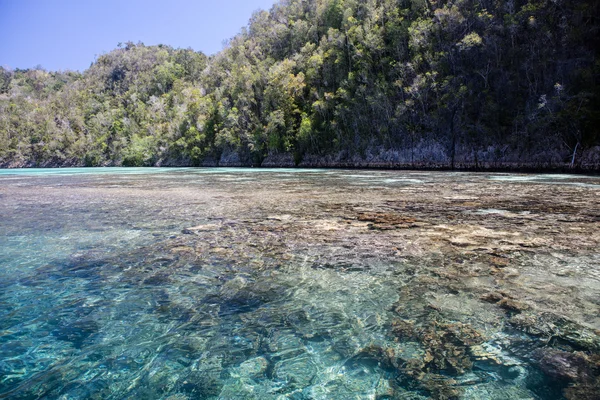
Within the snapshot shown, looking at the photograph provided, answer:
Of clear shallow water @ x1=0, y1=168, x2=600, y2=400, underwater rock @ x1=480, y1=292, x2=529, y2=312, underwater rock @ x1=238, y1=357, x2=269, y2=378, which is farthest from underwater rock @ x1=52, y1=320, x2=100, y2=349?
underwater rock @ x1=480, y1=292, x2=529, y2=312

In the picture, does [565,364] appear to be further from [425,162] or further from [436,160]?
[425,162]

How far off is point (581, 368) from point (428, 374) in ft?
3.08

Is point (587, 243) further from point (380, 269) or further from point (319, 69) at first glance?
point (319, 69)

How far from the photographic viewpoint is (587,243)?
480 cm

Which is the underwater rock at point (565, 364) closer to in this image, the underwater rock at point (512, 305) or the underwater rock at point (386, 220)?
the underwater rock at point (512, 305)

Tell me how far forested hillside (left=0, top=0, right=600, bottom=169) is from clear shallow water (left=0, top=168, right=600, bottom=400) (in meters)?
24.5

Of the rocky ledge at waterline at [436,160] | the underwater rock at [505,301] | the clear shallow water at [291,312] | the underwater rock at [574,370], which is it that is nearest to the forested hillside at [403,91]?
the rocky ledge at waterline at [436,160]

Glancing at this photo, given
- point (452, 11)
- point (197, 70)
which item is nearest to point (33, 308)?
point (452, 11)

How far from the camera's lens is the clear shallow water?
2.05 metres

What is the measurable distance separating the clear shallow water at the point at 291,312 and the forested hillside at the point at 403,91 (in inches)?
963

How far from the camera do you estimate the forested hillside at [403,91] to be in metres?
24.4

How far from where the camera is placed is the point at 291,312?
296cm

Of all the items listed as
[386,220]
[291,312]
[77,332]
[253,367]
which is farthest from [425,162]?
[77,332]

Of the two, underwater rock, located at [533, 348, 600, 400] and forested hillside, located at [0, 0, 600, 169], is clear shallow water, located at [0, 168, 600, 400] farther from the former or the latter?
forested hillside, located at [0, 0, 600, 169]
